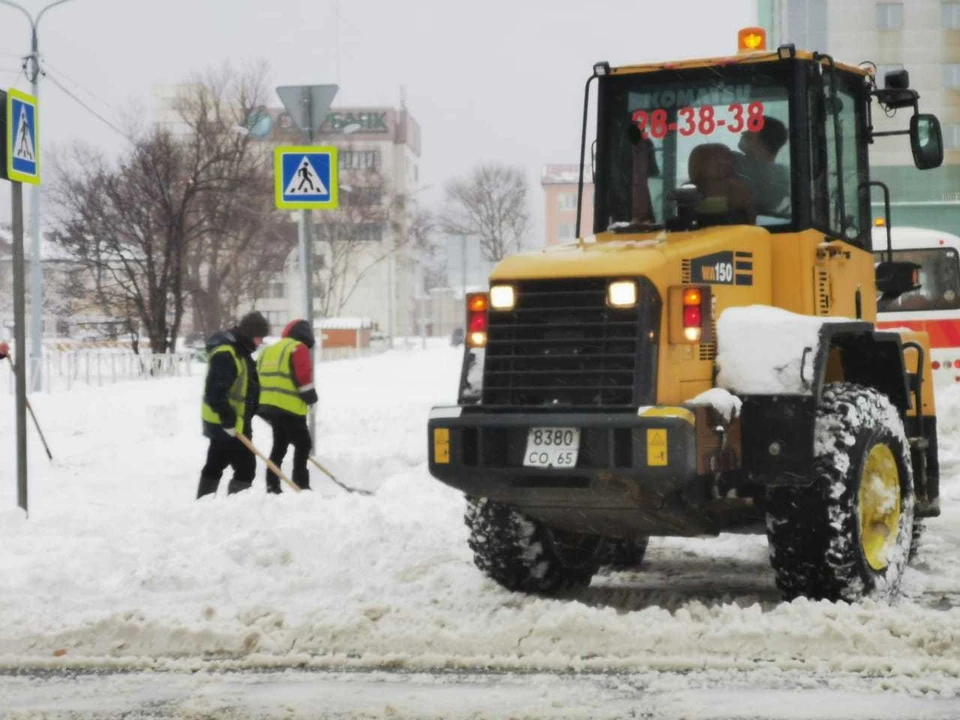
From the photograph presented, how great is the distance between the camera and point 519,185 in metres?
73.0

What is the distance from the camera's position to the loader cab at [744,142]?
7.64m

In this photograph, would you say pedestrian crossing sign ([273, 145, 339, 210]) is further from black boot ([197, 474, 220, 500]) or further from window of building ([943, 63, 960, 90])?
window of building ([943, 63, 960, 90])

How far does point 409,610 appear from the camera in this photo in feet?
23.3

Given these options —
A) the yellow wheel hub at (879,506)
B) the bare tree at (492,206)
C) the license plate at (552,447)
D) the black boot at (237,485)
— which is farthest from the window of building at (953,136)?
the license plate at (552,447)

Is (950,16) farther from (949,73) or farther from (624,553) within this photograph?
(624,553)

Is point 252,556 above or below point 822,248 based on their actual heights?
below

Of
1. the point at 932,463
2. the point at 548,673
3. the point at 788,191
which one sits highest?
the point at 788,191

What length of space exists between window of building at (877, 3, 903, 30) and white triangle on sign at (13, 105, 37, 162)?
47575 millimetres

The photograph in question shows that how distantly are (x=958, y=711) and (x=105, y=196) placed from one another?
135 ft

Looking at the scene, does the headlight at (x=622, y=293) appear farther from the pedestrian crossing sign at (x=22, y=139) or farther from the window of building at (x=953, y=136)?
the window of building at (x=953, y=136)

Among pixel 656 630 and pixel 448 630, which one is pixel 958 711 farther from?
pixel 448 630

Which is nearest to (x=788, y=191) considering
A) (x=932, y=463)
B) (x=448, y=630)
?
(x=932, y=463)

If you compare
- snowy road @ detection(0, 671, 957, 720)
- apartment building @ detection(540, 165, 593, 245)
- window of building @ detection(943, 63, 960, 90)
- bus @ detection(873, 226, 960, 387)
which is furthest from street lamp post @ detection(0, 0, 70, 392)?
apartment building @ detection(540, 165, 593, 245)

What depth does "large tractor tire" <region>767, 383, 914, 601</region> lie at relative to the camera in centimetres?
692
